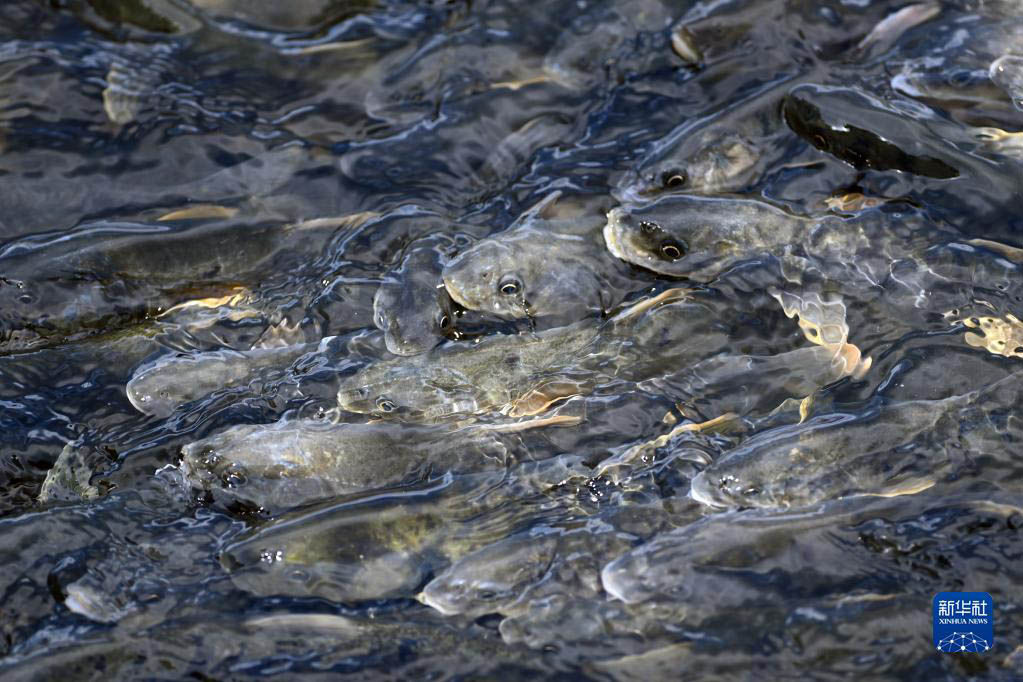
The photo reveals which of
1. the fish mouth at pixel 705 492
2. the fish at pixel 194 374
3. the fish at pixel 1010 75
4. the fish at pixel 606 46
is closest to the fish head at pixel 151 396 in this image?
the fish at pixel 194 374

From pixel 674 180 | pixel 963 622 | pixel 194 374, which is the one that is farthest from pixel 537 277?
pixel 963 622

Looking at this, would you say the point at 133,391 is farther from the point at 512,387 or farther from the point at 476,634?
the point at 476,634

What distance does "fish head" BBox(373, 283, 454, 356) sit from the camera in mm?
4184

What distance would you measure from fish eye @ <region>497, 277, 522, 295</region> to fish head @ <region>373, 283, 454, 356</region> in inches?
9.0

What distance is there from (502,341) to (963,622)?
1914 millimetres

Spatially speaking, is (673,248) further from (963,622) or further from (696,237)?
(963,622)

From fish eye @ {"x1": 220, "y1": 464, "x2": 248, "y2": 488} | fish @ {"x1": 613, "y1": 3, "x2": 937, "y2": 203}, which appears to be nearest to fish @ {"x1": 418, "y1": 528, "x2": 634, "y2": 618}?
fish eye @ {"x1": 220, "y1": 464, "x2": 248, "y2": 488}

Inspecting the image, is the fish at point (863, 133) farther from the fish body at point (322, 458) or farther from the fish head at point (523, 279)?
the fish body at point (322, 458)

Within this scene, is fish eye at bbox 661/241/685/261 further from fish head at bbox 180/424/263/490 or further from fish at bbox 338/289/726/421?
fish head at bbox 180/424/263/490

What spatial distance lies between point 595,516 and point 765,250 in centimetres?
152

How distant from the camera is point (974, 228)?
4.40 metres

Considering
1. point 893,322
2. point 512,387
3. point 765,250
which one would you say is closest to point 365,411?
point 512,387

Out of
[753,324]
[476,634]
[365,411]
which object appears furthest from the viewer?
[753,324]

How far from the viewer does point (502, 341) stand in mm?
4152
